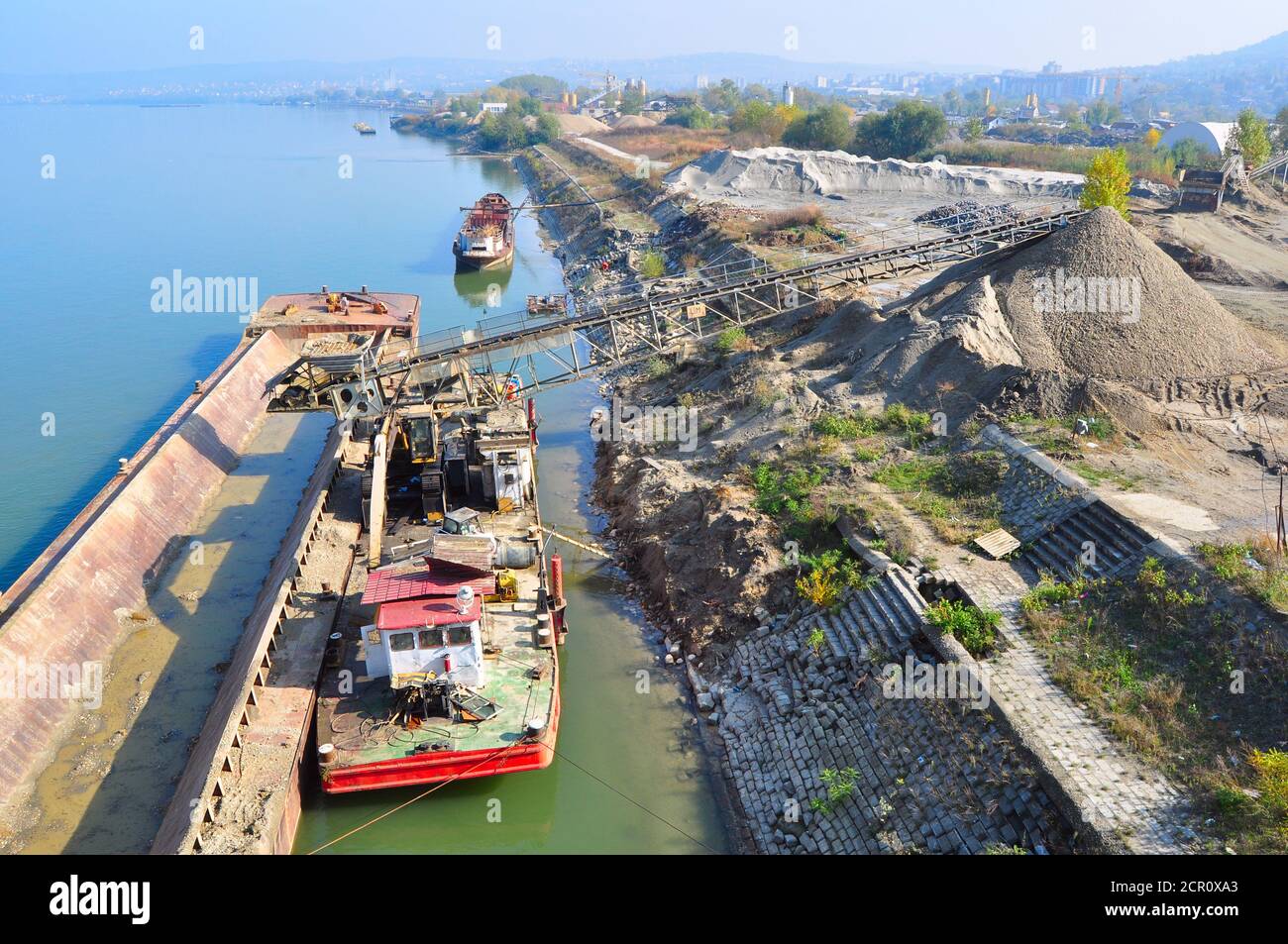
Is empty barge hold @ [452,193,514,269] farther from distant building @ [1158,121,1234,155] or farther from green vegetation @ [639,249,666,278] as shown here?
distant building @ [1158,121,1234,155]

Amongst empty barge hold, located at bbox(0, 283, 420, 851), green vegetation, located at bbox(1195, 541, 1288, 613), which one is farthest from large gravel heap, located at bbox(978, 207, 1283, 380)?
empty barge hold, located at bbox(0, 283, 420, 851)

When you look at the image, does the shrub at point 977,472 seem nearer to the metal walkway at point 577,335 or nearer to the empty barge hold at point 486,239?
the metal walkway at point 577,335

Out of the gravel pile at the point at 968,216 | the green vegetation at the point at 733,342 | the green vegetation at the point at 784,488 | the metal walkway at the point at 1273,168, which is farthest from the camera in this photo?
the metal walkway at the point at 1273,168

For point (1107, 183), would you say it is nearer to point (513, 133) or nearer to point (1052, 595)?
point (1052, 595)

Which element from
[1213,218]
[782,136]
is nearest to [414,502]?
[1213,218]

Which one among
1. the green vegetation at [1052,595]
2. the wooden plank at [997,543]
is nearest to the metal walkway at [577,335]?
the wooden plank at [997,543]
